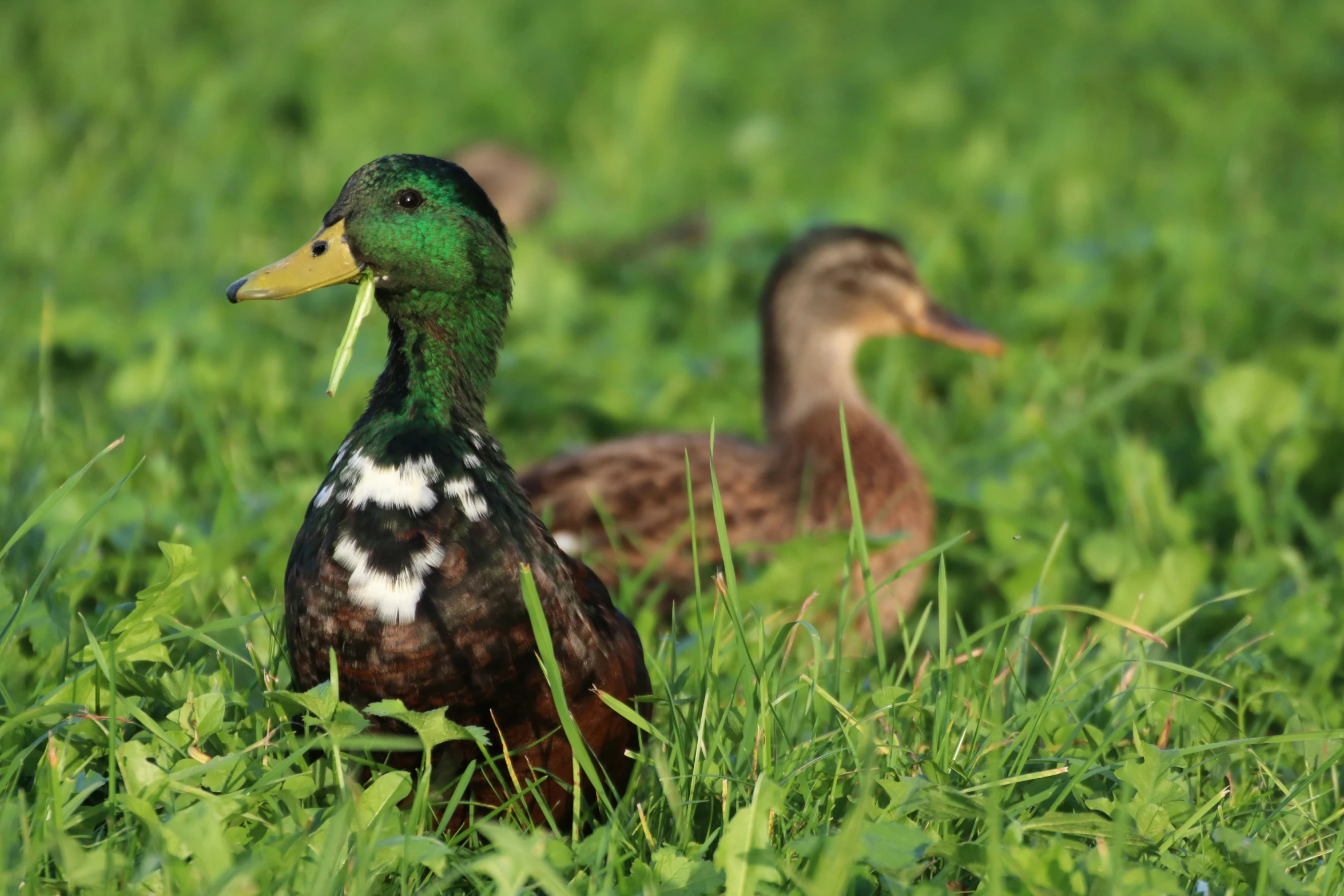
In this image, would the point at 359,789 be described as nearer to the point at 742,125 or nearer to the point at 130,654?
the point at 130,654

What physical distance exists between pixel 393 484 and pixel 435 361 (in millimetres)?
234

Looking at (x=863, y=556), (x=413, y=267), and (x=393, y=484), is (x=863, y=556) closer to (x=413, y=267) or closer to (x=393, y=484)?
(x=393, y=484)

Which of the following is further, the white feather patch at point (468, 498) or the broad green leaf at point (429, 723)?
the white feather patch at point (468, 498)

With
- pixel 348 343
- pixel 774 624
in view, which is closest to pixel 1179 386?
pixel 774 624

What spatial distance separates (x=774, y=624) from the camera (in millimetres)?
3230

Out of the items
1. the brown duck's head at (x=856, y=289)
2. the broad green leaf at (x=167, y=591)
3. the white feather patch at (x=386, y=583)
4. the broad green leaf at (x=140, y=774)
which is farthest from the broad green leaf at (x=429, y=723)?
the brown duck's head at (x=856, y=289)

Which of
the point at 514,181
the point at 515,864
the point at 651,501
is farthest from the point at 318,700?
the point at 514,181

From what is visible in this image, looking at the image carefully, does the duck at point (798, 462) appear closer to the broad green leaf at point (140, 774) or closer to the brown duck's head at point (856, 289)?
the brown duck's head at point (856, 289)

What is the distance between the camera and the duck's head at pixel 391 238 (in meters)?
2.38

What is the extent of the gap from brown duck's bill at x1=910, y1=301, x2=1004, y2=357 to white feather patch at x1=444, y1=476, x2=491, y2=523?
8.67 feet

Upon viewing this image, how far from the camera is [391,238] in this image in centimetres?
237

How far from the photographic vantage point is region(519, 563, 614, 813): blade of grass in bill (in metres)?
2.11

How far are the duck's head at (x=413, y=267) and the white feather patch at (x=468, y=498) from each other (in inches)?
5.1

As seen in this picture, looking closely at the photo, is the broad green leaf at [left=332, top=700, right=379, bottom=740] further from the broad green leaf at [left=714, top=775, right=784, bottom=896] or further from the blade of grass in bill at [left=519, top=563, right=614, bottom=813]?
the broad green leaf at [left=714, top=775, right=784, bottom=896]
